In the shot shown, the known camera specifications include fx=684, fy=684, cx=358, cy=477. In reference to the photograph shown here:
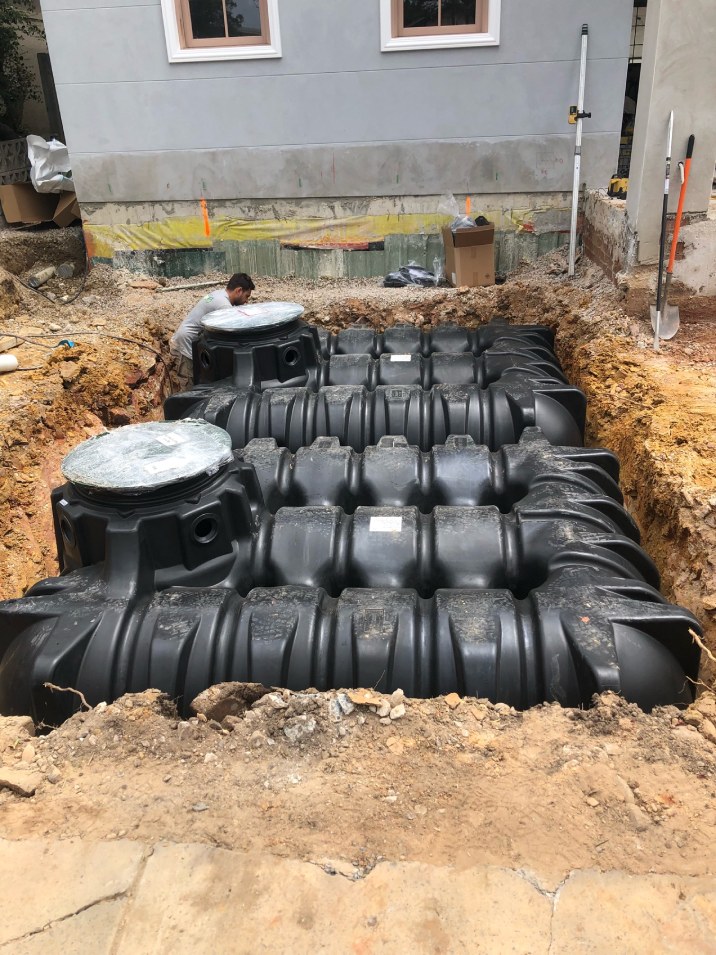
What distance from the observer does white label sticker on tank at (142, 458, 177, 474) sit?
3.14m

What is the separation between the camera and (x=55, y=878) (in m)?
1.94

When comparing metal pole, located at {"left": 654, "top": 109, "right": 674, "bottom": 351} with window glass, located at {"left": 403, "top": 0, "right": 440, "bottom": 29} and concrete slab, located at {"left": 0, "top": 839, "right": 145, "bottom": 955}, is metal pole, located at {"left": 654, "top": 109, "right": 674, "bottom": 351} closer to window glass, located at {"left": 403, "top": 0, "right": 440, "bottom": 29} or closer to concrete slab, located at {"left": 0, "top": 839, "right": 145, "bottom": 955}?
window glass, located at {"left": 403, "top": 0, "right": 440, "bottom": 29}

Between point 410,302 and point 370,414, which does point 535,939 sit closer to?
point 370,414

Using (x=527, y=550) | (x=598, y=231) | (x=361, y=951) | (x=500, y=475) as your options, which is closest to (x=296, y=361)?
(x=500, y=475)

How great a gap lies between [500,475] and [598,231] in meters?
4.42

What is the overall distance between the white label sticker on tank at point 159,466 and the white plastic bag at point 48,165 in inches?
349

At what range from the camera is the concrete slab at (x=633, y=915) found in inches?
67.1

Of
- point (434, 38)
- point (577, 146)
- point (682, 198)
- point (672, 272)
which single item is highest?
point (434, 38)

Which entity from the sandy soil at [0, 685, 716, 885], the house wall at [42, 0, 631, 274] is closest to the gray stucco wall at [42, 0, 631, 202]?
the house wall at [42, 0, 631, 274]

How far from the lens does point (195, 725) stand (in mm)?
2500

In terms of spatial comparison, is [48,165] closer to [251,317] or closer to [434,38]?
[434,38]

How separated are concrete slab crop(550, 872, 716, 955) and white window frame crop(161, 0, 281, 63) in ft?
29.0

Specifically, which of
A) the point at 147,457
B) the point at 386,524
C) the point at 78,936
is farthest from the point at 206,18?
the point at 78,936

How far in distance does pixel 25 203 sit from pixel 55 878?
11.1 m
